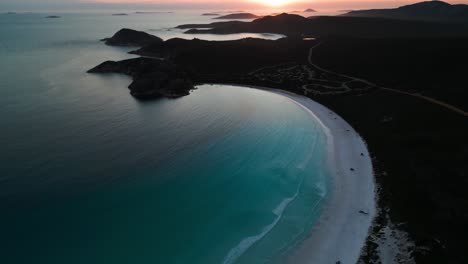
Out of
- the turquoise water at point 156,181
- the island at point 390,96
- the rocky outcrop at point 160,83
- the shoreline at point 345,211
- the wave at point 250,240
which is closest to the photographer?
the shoreline at point 345,211

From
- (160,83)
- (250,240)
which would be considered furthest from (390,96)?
(160,83)

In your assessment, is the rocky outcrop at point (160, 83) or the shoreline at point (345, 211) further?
the rocky outcrop at point (160, 83)

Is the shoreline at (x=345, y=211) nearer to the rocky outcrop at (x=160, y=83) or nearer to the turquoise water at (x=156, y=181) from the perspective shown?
the turquoise water at (x=156, y=181)

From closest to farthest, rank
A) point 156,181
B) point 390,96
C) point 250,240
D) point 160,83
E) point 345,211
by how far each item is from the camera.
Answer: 1. point 250,240
2. point 345,211
3. point 156,181
4. point 390,96
5. point 160,83

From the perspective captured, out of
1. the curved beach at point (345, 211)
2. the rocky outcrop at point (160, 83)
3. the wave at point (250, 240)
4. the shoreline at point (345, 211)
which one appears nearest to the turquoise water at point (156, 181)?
the wave at point (250, 240)

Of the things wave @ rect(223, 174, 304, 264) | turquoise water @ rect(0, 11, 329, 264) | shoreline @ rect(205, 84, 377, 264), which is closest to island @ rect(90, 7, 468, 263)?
shoreline @ rect(205, 84, 377, 264)

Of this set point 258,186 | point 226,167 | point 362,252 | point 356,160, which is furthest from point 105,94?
point 362,252

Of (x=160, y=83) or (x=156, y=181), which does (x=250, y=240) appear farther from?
(x=160, y=83)

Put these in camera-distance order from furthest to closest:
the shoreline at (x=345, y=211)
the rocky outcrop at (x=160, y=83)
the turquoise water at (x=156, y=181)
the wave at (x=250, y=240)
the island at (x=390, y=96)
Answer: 1. the rocky outcrop at (x=160, y=83)
2. the island at (x=390, y=96)
3. the turquoise water at (x=156, y=181)
4. the wave at (x=250, y=240)
5. the shoreline at (x=345, y=211)
